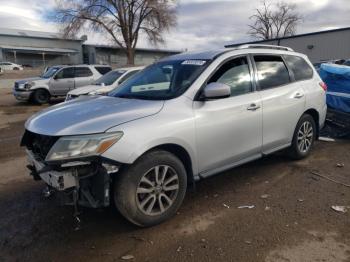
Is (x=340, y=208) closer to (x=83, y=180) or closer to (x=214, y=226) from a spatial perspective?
(x=214, y=226)

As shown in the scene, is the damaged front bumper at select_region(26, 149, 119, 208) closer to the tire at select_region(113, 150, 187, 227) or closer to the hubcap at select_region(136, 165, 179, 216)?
the tire at select_region(113, 150, 187, 227)

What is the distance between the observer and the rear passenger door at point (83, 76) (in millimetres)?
16781

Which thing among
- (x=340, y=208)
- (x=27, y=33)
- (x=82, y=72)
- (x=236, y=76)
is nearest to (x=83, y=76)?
(x=82, y=72)

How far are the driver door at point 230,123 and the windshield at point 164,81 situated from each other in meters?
0.25

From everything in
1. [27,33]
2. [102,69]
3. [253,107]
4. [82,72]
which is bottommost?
[253,107]

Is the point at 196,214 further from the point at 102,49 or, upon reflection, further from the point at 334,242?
the point at 102,49

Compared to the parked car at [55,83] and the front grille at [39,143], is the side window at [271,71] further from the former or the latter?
the parked car at [55,83]

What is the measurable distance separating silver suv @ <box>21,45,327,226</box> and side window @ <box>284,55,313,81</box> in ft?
0.23

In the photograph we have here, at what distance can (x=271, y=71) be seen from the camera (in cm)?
514

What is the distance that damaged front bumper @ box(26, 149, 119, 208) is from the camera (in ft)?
10.8

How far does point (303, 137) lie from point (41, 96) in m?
13.5

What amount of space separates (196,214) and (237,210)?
468 millimetres

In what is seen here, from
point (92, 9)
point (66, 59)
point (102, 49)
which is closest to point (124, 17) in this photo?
point (92, 9)

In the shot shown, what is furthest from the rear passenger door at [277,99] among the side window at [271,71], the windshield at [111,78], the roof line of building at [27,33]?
the roof line of building at [27,33]
